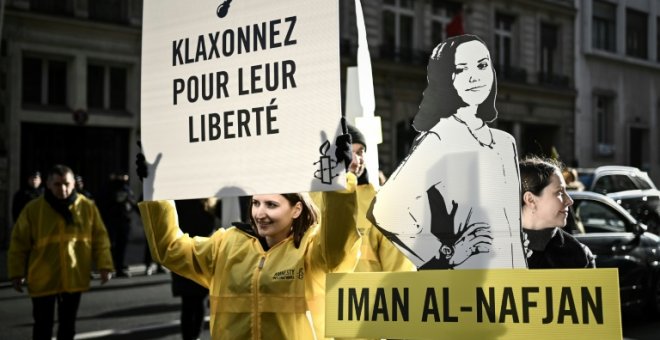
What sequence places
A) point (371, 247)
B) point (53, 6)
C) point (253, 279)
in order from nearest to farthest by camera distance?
point (253, 279)
point (371, 247)
point (53, 6)

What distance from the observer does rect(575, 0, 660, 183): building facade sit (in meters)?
32.1

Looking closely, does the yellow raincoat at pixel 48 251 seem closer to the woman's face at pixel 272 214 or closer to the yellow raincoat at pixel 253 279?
the yellow raincoat at pixel 253 279

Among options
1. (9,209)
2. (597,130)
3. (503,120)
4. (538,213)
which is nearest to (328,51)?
(538,213)

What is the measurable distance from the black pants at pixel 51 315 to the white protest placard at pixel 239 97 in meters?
3.96

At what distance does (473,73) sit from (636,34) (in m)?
35.6

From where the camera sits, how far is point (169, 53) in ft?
10.1

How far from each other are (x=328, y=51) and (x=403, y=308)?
85cm

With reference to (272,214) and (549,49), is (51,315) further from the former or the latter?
(549,49)

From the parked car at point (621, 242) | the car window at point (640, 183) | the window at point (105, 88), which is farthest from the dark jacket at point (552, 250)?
the window at point (105, 88)

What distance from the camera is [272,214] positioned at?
3.17m

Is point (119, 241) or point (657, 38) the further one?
point (657, 38)

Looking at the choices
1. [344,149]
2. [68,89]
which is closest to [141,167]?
[344,149]

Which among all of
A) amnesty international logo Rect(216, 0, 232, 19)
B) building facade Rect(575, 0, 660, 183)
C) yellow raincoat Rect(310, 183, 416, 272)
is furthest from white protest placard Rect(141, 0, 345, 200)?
building facade Rect(575, 0, 660, 183)

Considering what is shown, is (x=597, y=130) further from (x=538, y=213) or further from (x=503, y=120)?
(x=538, y=213)
